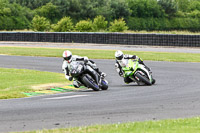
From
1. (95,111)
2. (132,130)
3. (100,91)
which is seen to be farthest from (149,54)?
(132,130)

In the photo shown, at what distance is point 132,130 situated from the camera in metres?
8.11

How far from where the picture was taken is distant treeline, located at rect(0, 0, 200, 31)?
241 feet

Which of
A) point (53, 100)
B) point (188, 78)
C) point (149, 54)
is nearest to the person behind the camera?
point (53, 100)

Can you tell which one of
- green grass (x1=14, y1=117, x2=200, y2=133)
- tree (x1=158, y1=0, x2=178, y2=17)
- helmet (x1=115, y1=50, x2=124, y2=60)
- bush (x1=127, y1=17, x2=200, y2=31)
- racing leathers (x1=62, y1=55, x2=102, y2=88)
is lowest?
green grass (x1=14, y1=117, x2=200, y2=133)

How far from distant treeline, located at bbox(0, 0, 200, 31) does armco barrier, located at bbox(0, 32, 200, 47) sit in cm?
2251

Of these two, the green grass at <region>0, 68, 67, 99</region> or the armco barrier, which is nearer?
the green grass at <region>0, 68, 67, 99</region>

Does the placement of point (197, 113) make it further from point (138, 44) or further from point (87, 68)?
point (138, 44)

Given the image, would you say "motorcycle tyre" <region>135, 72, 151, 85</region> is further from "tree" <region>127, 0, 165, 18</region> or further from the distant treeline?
"tree" <region>127, 0, 165, 18</region>

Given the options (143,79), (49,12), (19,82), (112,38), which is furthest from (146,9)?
(143,79)

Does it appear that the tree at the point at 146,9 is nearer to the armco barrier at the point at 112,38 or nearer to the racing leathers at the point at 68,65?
the armco barrier at the point at 112,38

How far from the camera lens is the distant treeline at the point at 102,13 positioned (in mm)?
73438

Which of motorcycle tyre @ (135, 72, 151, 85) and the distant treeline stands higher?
the distant treeline

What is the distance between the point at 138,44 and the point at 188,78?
19546 millimetres

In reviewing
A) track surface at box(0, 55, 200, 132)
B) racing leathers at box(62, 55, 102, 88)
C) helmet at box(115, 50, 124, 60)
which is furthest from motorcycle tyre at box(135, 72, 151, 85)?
racing leathers at box(62, 55, 102, 88)
